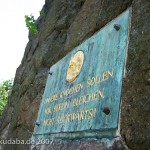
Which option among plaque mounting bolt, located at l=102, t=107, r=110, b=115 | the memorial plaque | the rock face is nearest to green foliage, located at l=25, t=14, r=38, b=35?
the rock face

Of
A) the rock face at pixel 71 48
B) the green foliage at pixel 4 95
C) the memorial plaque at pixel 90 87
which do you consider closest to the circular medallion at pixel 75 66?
the memorial plaque at pixel 90 87

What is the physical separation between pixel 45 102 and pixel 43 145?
17.9 inches

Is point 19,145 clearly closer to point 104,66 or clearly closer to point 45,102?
point 45,102

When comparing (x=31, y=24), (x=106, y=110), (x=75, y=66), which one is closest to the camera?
(x=106, y=110)

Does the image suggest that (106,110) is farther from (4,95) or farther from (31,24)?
(4,95)

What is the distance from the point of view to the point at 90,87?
1.89 meters

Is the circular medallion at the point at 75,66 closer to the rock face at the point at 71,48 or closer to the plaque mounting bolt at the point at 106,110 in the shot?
the rock face at the point at 71,48

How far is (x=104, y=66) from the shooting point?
1.87 meters

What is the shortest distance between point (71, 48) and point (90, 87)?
938mm

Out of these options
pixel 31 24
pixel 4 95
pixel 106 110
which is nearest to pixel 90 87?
pixel 106 110

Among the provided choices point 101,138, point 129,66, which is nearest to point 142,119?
point 101,138

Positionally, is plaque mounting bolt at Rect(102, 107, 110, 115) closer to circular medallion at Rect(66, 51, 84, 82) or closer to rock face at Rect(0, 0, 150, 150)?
rock face at Rect(0, 0, 150, 150)

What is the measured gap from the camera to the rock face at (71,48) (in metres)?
1.47

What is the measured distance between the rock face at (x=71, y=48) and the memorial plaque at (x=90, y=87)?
70mm
